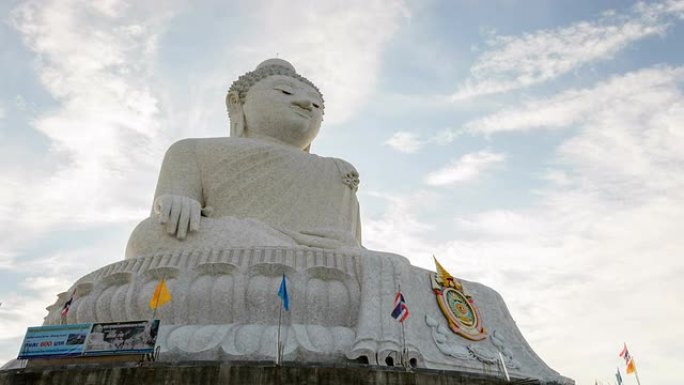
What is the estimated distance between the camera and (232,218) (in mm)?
9070

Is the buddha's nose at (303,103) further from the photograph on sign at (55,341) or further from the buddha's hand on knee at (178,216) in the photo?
the photograph on sign at (55,341)

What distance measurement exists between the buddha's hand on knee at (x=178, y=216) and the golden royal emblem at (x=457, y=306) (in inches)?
131

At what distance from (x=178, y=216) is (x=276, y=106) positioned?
3.69m

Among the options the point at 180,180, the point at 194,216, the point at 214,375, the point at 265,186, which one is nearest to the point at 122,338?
the point at 214,375

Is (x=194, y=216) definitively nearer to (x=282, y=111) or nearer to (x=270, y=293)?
(x=270, y=293)

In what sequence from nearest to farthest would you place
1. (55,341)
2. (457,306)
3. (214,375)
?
(214,375)
(55,341)
(457,306)

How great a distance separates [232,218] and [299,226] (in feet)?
4.41

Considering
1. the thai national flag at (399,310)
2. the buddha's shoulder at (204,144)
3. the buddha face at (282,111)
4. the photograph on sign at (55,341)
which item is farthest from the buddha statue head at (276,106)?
the photograph on sign at (55,341)


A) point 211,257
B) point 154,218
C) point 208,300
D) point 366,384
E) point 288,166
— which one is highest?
point 288,166

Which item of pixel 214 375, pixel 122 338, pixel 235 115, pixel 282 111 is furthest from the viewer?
pixel 235 115

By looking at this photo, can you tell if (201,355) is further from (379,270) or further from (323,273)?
(379,270)

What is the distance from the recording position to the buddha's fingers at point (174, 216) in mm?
8562

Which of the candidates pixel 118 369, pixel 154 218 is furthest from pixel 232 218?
pixel 118 369

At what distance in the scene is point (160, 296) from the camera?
22.6 feet
